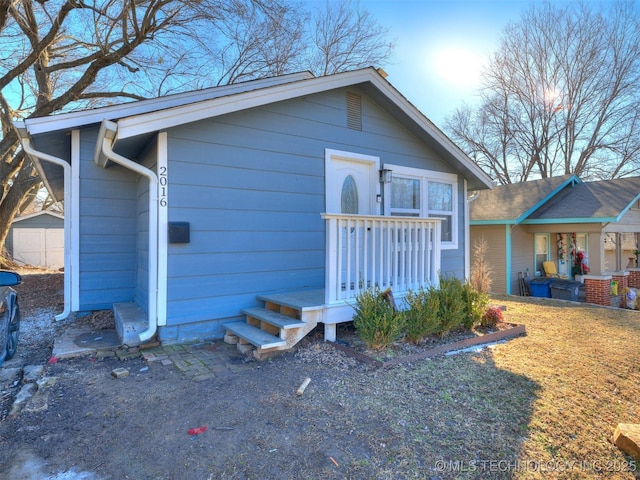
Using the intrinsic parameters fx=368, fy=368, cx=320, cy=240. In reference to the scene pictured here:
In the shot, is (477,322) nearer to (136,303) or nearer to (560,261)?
(136,303)

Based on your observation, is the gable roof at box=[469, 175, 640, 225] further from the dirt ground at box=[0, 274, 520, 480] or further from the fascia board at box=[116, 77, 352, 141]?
the dirt ground at box=[0, 274, 520, 480]

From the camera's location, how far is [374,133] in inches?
238

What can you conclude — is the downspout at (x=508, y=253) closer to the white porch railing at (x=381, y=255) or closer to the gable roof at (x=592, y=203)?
the gable roof at (x=592, y=203)

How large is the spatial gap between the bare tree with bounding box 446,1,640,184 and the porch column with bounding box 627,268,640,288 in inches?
317

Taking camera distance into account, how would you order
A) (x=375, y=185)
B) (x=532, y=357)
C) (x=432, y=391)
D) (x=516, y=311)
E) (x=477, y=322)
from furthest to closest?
(x=516, y=311)
(x=375, y=185)
(x=477, y=322)
(x=532, y=357)
(x=432, y=391)

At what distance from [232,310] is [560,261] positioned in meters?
12.5

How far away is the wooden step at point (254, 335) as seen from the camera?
12.4 feet

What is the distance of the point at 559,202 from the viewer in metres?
12.2

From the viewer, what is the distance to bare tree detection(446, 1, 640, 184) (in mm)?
17031

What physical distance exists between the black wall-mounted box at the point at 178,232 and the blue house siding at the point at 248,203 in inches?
4.4

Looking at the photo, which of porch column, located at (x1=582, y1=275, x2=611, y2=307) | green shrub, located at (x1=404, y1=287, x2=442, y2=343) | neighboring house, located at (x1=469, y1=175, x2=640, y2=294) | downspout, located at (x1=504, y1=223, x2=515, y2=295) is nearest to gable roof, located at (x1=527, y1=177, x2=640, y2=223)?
neighboring house, located at (x1=469, y1=175, x2=640, y2=294)

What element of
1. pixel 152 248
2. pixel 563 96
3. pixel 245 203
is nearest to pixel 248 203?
pixel 245 203

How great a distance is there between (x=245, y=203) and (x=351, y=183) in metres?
1.90

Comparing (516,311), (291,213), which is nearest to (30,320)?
(291,213)
